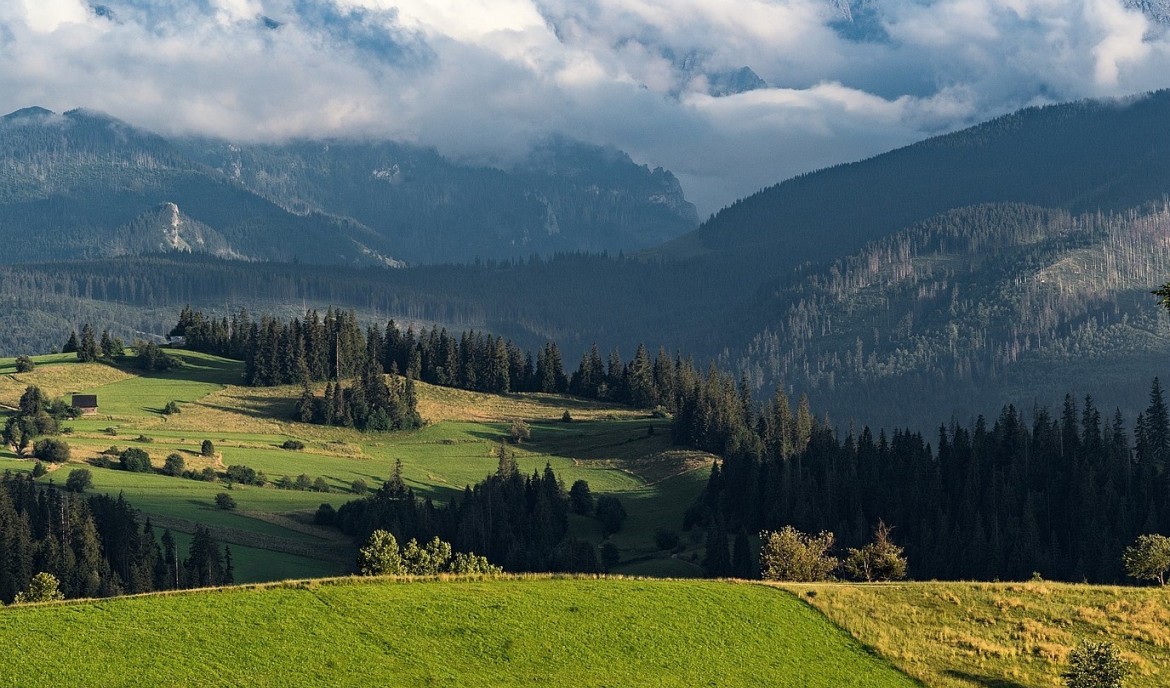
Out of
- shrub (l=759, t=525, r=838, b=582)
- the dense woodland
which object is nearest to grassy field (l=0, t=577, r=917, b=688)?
shrub (l=759, t=525, r=838, b=582)

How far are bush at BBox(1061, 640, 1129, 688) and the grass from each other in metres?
2.00

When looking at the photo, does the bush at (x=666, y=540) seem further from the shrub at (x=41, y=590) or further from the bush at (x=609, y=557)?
the shrub at (x=41, y=590)

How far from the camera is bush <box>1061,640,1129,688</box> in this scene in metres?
74.0

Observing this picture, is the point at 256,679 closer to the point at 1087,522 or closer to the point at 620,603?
the point at 620,603

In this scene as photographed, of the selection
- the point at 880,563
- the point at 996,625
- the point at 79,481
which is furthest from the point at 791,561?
the point at 79,481

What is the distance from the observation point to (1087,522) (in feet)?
602

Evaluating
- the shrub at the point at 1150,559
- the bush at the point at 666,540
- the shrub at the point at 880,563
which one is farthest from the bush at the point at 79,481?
the shrub at the point at 1150,559

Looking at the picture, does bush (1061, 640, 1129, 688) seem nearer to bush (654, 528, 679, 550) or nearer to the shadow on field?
the shadow on field

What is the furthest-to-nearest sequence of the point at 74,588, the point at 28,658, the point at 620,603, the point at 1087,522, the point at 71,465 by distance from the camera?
the point at 71,465 → the point at 1087,522 → the point at 74,588 → the point at 620,603 → the point at 28,658

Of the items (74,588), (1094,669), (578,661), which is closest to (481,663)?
(578,661)

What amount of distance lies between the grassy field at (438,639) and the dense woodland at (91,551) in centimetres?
6825

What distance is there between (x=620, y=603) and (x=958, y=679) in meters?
18.1

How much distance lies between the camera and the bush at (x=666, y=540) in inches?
7529

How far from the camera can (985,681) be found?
253 feet
